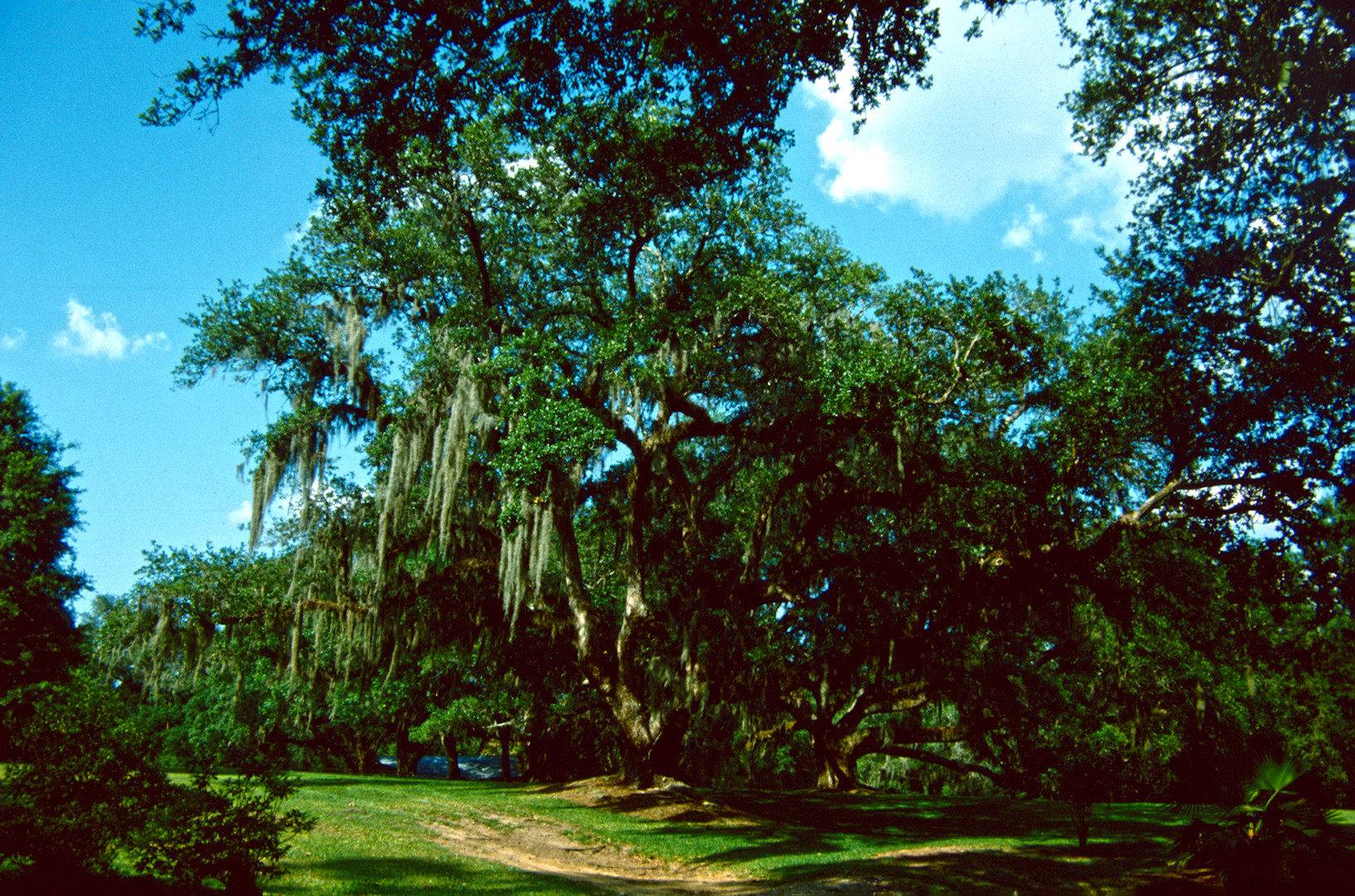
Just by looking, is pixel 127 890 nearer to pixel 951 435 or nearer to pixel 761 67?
pixel 761 67

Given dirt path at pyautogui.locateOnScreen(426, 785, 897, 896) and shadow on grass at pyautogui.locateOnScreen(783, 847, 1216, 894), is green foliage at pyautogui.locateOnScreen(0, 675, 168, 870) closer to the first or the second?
dirt path at pyautogui.locateOnScreen(426, 785, 897, 896)

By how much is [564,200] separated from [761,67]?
749cm

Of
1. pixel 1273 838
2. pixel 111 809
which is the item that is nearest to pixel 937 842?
pixel 1273 838

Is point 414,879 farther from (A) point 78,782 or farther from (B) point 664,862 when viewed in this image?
(B) point 664,862

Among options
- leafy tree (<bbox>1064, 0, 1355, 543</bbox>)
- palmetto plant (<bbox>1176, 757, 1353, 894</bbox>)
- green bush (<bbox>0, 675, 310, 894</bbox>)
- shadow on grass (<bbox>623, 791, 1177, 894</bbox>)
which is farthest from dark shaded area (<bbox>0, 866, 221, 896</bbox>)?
leafy tree (<bbox>1064, 0, 1355, 543</bbox>)

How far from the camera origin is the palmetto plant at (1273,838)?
7102 mm

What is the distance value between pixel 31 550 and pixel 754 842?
858 inches

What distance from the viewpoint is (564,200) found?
14.5 metres

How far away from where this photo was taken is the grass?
8.40m

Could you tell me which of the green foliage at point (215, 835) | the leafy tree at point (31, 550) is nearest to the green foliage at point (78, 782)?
the green foliage at point (215, 835)

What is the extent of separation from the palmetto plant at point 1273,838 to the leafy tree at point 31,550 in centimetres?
2462

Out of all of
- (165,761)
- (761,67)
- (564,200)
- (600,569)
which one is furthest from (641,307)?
(165,761)

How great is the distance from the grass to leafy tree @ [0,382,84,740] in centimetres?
988

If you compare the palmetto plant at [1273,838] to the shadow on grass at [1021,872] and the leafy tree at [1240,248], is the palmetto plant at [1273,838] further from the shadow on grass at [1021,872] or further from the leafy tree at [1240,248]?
the leafy tree at [1240,248]
